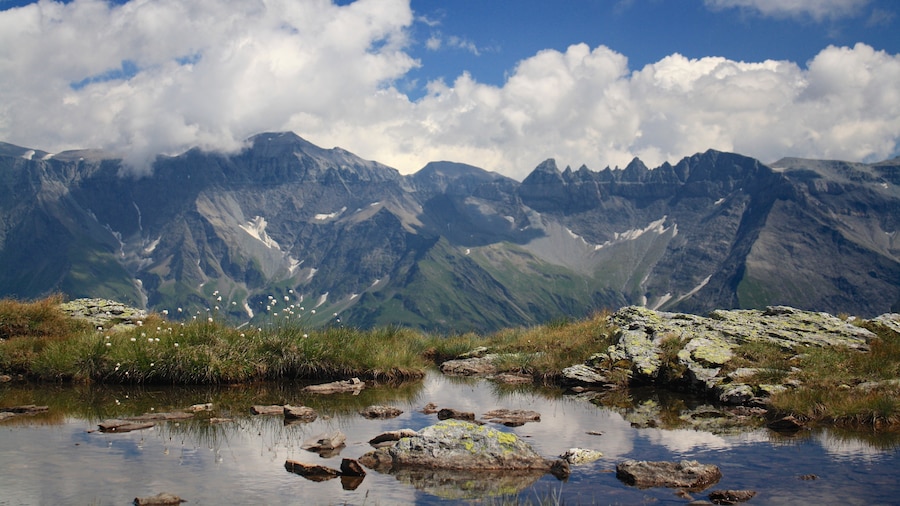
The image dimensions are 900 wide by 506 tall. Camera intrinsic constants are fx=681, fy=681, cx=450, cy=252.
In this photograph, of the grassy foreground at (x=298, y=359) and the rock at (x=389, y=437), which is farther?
the grassy foreground at (x=298, y=359)

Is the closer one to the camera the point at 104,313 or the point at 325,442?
the point at 325,442

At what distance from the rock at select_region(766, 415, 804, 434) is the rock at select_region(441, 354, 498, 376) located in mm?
13872

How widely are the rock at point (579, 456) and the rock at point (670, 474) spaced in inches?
40.6

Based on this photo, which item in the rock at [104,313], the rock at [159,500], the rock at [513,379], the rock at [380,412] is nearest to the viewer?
the rock at [159,500]

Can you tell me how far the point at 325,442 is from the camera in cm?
1625

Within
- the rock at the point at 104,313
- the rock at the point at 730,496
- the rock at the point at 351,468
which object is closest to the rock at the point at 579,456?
the rock at the point at 730,496

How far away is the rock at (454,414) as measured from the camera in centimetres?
1990

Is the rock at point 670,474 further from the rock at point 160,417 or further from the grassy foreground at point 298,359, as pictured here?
the rock at point 160,417

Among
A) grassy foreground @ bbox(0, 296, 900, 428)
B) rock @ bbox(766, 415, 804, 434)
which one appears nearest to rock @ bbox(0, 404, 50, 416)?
grassy foreground @ bbox(0, 296, 900, 428)

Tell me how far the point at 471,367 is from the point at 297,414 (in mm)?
13312

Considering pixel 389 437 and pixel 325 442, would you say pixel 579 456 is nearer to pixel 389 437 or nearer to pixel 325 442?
pixel 389 437

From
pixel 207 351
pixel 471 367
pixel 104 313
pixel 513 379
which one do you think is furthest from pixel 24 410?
pixel 471 367

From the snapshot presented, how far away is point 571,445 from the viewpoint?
1700 centimetres

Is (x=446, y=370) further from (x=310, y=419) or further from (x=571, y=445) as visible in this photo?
(x=571, y=445)
